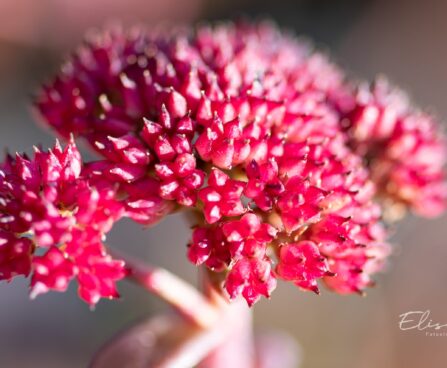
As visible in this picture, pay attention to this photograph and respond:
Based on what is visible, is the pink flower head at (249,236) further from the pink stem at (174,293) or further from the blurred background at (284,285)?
the blurred background at (284,285)

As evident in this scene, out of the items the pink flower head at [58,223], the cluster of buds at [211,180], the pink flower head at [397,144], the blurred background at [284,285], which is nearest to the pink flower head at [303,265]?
the cluster of buds at [211,180]

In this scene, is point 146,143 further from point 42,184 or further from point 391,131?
point 391,131

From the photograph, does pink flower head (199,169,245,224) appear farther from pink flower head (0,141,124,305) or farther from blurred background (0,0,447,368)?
blurred background (0,0,447,368)

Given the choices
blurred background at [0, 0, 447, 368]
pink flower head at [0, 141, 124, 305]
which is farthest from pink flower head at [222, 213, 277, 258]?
blurred background at [0, 0, 447, 368]

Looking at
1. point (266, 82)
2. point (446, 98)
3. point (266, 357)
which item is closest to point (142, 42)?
point (266, 82)

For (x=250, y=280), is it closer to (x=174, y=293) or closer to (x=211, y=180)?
(x=211, y=180)
